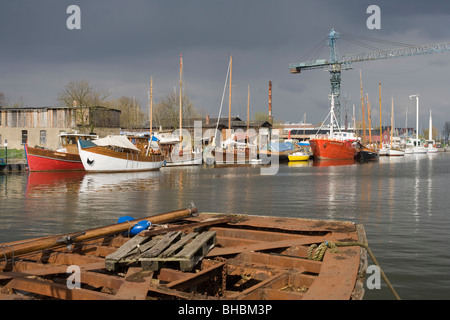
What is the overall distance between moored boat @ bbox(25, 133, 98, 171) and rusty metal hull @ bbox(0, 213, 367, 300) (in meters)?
36.4

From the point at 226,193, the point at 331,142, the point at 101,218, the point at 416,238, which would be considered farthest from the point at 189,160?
the point at 416,238

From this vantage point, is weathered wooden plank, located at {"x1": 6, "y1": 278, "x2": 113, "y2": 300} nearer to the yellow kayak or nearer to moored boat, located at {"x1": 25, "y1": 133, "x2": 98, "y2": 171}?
moored boat, located at {"x1": 25, "y1": 133, "x2": 98, "y2": 171}

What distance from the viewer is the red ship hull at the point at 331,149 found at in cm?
7312

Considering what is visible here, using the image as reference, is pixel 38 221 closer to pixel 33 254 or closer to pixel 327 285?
pixel 33 254

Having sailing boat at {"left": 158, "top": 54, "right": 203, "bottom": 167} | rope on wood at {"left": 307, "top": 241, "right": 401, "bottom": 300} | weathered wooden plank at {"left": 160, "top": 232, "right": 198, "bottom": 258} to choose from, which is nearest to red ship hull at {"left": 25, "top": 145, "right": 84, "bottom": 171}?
sailing boat at {"left": 158, "top": 54, "right": 203, "bottom": 167}

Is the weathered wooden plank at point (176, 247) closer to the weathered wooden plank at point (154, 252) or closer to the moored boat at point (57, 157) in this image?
the weathered wooden plank at point (154, 252)

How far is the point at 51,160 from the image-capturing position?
42.5 meters

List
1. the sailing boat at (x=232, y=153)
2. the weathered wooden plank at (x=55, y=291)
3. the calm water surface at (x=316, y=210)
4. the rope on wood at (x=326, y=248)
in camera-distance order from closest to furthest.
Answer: the weathered wooden plank at (x=55, y=291) → the rope on wood at (x=326, y=248) → the calm water surface at (x=316, y=210) → the sailing boat at (x=232, y=153)

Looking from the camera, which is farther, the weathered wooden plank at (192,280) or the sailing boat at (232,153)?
the sailing boat at (232,153)

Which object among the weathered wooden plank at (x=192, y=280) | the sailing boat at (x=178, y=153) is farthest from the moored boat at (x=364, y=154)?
the weathered wooden plank at (x=192, y=280)

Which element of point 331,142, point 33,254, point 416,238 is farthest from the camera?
point 331,142

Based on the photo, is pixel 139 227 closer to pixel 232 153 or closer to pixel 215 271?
pixel 215 271

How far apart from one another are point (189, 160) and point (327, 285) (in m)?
53.1
